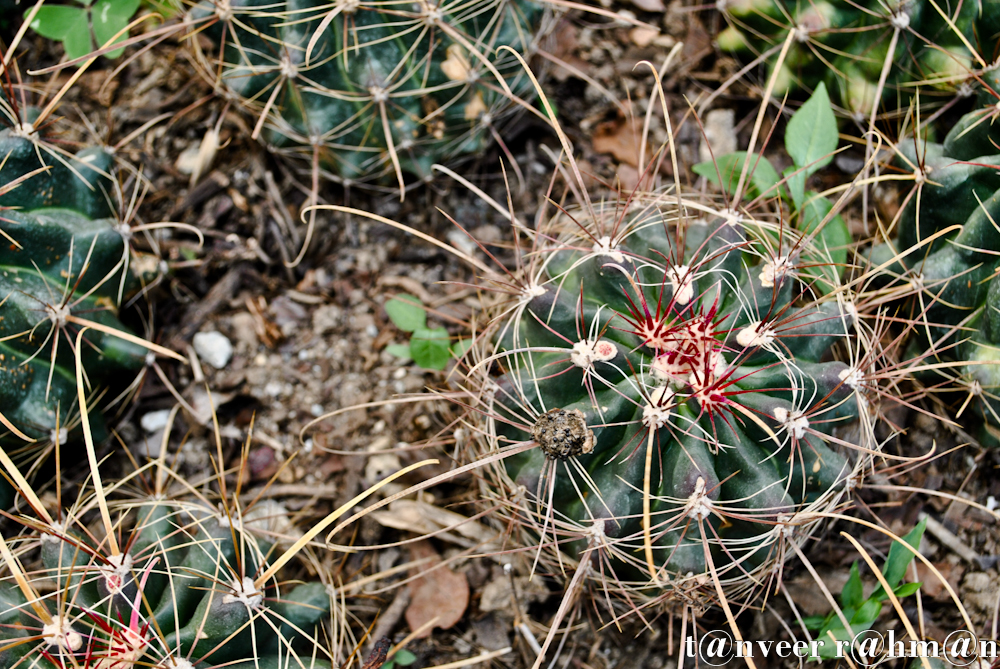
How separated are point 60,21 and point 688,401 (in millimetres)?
1820

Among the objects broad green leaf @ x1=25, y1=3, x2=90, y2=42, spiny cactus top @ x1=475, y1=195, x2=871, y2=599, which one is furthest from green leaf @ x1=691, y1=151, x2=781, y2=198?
broad green leaf @ x1=25, y1=3, x2=90, y2=42

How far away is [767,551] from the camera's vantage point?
1.52 metres

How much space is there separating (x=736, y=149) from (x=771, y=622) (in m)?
1.31

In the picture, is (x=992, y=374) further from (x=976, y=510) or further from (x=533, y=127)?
(x=533, y=127)

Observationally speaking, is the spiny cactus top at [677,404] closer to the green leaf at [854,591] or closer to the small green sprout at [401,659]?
the green leaf at [854,591]

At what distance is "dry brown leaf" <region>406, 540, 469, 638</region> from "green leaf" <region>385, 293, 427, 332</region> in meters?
0.57

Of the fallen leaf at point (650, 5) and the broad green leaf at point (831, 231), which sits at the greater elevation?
the fallen leaf at point (650, 5)

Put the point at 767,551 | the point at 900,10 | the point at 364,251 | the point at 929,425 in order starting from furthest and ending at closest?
the point at 364,251 < the point at 929,425 < the point at 900,10 < the point at 767,551

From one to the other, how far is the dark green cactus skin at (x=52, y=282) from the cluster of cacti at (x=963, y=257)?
1.76 meters

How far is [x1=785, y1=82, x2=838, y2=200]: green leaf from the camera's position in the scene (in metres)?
1.82

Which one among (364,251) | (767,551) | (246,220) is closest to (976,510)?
(767,551)

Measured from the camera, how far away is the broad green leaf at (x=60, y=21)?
192cm

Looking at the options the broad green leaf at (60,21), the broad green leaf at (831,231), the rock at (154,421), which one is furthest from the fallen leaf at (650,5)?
the rock at (154,421)

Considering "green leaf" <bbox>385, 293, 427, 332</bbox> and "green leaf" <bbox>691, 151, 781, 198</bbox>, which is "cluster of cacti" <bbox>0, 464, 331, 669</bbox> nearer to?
"green leaf" <bbox>385, 293, 427, 332</bbox>
